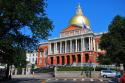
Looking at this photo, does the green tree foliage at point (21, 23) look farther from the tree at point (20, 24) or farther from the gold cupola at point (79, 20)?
the gold cupola at point (79, 20)

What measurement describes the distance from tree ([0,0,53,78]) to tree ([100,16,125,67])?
863 inches

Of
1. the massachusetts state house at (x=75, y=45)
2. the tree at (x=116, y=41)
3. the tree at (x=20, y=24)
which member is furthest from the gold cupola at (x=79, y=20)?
the tree at (x=20, y=24)

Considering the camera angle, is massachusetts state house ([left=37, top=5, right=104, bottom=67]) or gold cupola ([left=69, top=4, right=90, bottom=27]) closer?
massachusetts state house ([left=37, top=5, right=104, bottom=67])

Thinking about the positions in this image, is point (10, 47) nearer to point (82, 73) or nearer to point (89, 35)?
point (82, 73)

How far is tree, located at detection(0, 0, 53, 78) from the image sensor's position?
101ft

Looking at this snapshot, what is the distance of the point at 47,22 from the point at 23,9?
5.50 m

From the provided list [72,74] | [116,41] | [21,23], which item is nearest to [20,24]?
[21,23]

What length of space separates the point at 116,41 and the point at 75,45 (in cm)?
7262

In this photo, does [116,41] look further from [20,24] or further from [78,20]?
[78,20]

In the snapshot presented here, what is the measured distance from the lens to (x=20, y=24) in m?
33.3

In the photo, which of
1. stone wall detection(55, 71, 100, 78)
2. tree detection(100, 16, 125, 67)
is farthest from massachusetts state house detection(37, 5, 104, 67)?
tree detection(100, 16, 125, 67)

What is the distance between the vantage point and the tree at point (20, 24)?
101ft

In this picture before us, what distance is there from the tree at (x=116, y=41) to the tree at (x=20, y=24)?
71.9ft

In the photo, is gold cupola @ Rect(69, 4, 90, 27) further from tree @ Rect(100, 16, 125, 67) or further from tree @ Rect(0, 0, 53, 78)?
tree @ Rect(0, 0, 53, 78)
